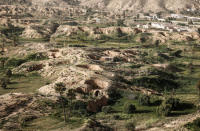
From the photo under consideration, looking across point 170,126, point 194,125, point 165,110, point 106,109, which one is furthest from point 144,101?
point 194,125

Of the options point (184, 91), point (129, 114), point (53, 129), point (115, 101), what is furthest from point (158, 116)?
point (184, 91)

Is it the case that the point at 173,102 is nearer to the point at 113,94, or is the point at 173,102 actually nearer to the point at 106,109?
the point at 113,94

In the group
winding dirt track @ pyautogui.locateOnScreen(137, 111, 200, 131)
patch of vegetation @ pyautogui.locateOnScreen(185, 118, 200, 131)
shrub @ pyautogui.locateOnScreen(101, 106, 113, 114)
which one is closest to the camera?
patch of vegetation @ pyautogui.locateOnScreen(185, 118, 200, 131)

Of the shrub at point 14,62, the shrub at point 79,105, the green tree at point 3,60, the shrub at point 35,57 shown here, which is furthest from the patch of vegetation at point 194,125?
the green tree at point 3,60

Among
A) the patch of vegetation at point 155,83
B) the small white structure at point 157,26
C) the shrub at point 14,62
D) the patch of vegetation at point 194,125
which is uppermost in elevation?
the small white structure at point 157,26

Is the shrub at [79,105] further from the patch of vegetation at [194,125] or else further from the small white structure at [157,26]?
the small white structure at [157,26]

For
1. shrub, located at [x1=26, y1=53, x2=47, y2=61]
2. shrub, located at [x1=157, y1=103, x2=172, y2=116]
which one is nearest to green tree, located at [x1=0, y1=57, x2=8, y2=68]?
shrub, located at [x1=26, y1=53, x2=47, y2=61]

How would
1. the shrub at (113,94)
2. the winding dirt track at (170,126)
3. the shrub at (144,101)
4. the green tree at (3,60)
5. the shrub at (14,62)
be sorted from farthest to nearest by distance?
the shrub at (14,62)
the green tree at (3,60)
the shrub at (113,94)
the shrub at (144,101)
the winding dirt track at (170,126)

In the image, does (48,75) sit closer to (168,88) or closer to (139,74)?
(139,74)

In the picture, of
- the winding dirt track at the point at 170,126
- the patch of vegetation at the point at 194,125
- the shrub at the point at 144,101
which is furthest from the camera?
the shrub at the point at 144,101

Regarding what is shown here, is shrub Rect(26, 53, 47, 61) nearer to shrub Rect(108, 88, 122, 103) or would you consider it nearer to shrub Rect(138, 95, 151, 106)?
shrub Rect(108, 88, 122, 103)

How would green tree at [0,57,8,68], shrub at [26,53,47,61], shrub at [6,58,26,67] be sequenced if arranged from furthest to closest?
shrub at [26,53,47,61]
shrub at [6,58,26,67]
green tree at [0,57,8,68]
